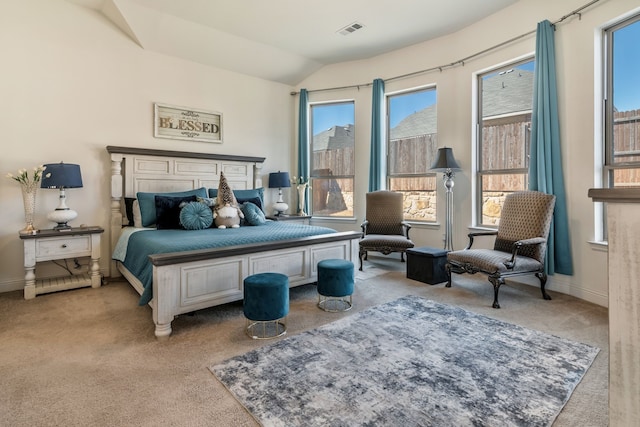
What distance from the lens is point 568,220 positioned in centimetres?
350

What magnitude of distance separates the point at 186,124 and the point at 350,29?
2.74 meters

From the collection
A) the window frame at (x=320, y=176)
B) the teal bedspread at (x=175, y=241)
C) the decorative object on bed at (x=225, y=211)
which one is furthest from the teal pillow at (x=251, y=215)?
the window frame at (x=320, y=176)

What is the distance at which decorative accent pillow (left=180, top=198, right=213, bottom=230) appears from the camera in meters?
3.64

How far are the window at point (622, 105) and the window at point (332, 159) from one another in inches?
134

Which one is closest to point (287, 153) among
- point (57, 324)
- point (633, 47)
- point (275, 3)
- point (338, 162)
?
point (338, 162)

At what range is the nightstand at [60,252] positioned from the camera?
11.1ft

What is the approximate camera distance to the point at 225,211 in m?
3.83

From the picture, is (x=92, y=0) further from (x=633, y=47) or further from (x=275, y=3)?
(x=633, y=47)

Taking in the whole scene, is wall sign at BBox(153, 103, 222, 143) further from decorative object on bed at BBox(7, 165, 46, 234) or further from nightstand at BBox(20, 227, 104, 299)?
nightstand at BBox(20, 227, 104, 299)

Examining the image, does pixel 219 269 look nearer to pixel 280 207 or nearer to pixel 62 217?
pixel 62 217

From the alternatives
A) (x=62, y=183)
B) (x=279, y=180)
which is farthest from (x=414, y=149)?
(x=62, y=183)

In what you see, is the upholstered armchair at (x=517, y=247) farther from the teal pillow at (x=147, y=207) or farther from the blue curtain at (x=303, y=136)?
the teal pillow at (x=147, y=207)

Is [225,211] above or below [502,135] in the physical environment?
below

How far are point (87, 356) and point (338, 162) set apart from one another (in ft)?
15.0
